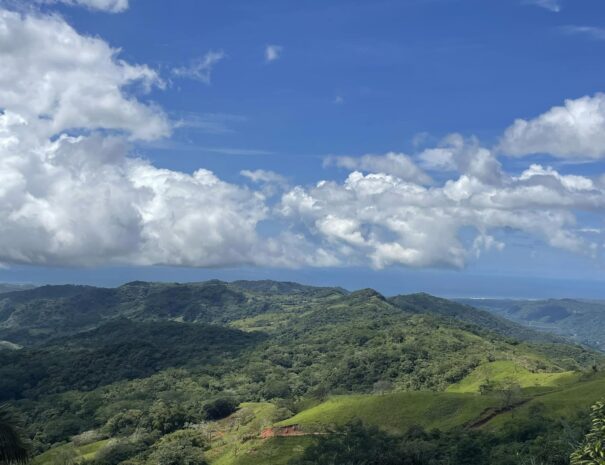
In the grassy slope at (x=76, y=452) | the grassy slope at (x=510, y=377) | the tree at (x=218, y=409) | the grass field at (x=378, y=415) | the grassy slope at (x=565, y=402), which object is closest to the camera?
the grass field at (x=378, y=415)

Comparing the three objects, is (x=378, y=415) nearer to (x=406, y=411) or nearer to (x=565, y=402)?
(x=406, y=411)

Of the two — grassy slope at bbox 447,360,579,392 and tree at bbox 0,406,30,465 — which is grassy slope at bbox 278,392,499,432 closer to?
grassy slope at bbox 447,360,579,392

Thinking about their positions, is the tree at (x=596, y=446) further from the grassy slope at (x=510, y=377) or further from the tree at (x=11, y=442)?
the grassy slope at (x=510, y=377)

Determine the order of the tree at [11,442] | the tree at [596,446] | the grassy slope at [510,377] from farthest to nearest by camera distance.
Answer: the grassy slope at [510,377], the tree at [596,446], the tree at [11,442]

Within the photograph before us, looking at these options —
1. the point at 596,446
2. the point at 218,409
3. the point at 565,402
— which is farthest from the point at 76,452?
the point at 596,446

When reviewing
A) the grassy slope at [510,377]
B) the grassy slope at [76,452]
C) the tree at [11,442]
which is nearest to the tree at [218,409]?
the grassy slope at [76,452]

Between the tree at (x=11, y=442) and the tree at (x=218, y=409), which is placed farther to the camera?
the tree at (x=218, y=409)

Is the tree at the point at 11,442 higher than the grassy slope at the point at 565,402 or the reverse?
higher

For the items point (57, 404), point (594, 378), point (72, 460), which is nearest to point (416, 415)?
point (594, 378)

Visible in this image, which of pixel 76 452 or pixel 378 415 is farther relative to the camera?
pixel 378 415
